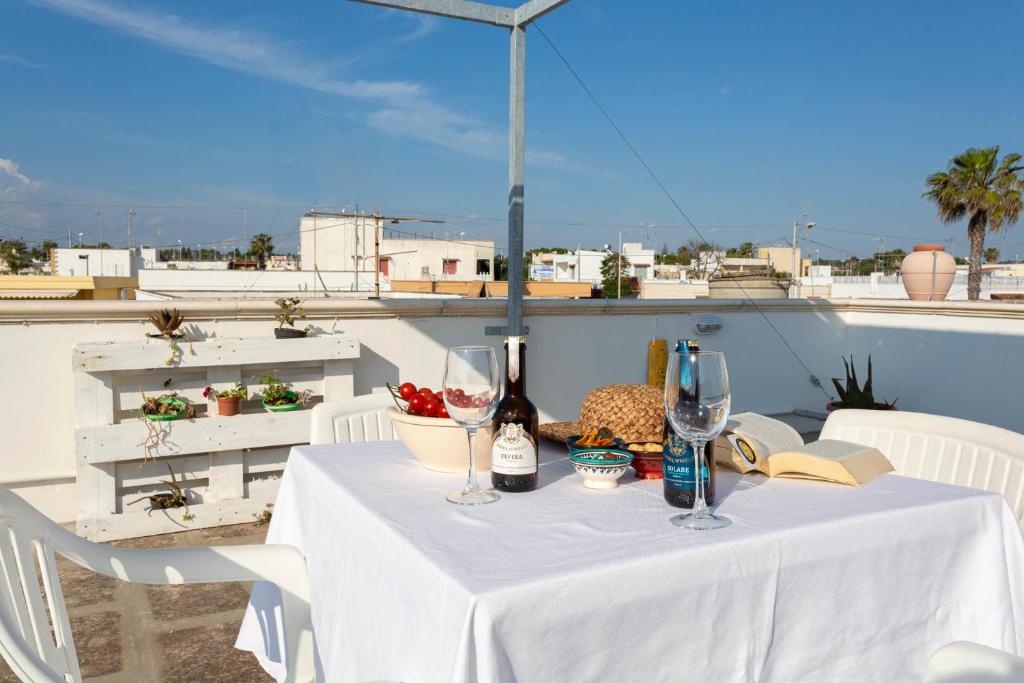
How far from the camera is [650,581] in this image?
37.1 inches

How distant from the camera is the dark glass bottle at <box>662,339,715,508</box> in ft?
3.83

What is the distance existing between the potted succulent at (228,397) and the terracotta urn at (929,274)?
5.00m

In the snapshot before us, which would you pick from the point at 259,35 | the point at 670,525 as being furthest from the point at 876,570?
the point at 259,35

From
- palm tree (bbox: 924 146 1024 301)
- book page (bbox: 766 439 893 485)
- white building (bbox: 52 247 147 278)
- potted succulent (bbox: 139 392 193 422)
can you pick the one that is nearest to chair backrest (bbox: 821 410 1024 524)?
book page (bbox: 766 439 893 485)

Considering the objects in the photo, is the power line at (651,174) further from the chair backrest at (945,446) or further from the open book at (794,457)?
the open book at (794,457)

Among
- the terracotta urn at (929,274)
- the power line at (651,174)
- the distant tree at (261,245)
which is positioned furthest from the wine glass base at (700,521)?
the distant tree at (261,245)

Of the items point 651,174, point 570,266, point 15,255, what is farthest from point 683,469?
point 570,266

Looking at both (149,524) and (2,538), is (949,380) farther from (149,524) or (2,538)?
(2,538)

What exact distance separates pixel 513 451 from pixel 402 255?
122 ft

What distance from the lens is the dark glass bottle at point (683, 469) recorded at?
117 cm

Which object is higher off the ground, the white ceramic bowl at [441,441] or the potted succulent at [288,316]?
the potted succulent at [288,316]

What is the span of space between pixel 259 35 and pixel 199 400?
72.3 feet

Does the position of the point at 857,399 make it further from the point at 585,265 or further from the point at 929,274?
the point at 585,265

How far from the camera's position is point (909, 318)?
5348 mm
